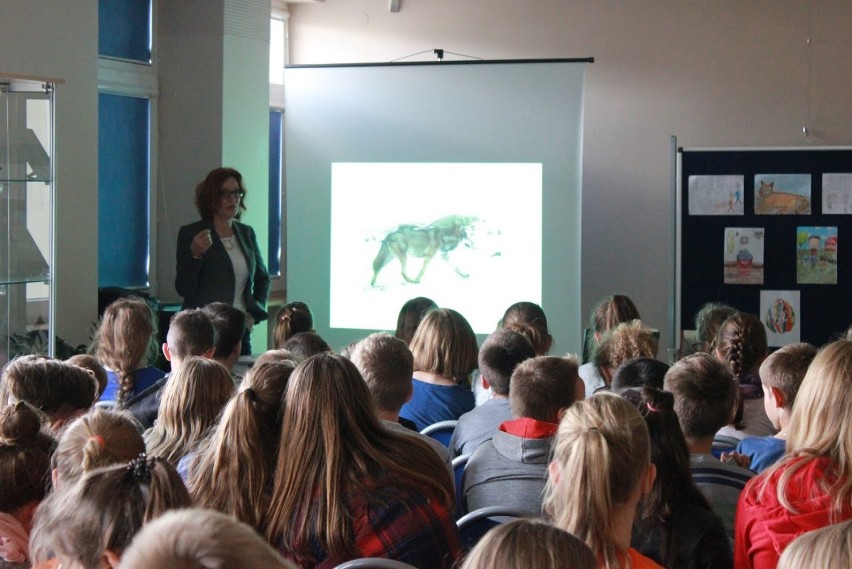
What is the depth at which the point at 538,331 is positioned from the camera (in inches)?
162

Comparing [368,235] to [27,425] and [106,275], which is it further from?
[27,425]

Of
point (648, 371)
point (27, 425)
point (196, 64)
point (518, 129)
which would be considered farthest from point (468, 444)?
point (196, 64)

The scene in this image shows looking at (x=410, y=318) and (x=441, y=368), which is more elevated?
(x=410, y=318)

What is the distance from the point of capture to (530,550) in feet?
3.57

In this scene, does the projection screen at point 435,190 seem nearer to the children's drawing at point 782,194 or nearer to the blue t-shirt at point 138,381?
the children's drawing at point 782,194

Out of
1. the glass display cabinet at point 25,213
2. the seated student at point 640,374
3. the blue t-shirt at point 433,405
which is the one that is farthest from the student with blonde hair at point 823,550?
the glass display cabinet at point 25,213

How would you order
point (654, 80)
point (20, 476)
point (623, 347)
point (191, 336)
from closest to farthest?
point (20, 476) → point (191, 336) → point (623, 347) → point (654, 80)

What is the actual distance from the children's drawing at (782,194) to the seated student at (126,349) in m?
4.28

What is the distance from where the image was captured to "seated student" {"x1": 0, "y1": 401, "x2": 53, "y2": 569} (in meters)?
1.92

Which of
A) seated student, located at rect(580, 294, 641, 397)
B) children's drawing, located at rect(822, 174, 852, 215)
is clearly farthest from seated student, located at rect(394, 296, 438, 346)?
children's drawing, located at rect(822, 174, 852, 215)

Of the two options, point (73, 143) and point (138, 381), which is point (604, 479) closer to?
point (138, 381)

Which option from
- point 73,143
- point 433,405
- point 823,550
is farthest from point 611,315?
point 823,550

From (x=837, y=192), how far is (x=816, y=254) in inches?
16.0

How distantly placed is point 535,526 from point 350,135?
19.1 feet
